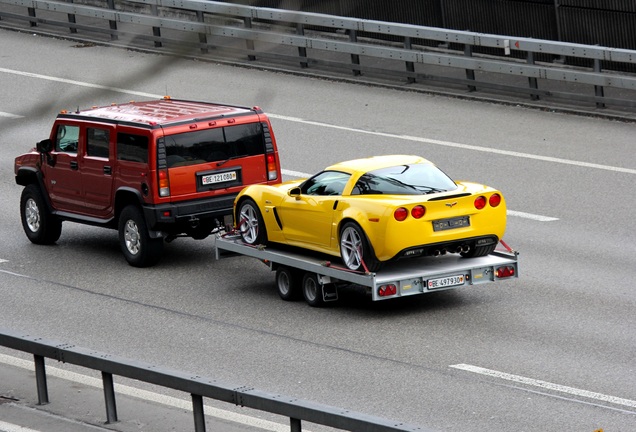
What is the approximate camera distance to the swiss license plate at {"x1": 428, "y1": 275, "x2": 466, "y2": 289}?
497 inches

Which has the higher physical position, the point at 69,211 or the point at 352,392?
the point at 69,211

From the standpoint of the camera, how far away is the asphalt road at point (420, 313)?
10.2 m

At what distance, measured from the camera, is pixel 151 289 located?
566 inches

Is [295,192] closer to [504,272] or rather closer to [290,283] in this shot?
[290,283]

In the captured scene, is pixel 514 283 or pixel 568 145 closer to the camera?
pixel 514 283

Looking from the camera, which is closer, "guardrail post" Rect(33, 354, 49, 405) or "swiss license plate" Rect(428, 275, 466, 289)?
"guardrail post" Rect(33, 354, 49, 405)

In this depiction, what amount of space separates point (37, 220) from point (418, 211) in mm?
6225

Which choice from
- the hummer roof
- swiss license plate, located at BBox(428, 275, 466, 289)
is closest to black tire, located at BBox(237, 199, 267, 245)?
the hummer roof

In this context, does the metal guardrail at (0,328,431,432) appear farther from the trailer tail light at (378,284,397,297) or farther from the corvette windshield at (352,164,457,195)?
the corvette windshield at (352,164,457,195)

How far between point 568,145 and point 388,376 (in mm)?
10337

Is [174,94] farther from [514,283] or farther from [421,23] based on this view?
[514,283]

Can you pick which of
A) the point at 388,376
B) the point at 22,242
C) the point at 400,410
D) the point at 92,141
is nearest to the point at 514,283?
the point at 388,376

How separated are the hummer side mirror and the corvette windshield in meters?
5.02

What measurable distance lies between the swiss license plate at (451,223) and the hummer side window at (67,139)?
5.41 metres
